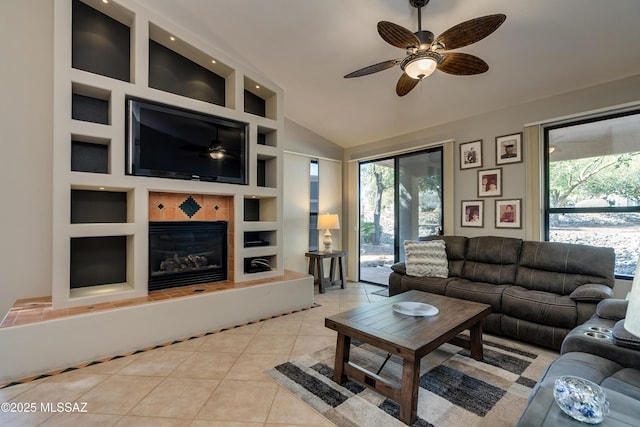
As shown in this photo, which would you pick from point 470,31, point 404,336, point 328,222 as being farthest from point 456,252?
point 470,31

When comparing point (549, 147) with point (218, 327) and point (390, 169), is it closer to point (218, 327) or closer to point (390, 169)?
point (390, 169)

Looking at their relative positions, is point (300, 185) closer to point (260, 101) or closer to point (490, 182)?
point (260, 101)

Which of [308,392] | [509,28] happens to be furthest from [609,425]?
[509,28]

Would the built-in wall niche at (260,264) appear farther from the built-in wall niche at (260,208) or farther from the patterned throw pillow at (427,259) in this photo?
the patterned throw pillow at (427,259)

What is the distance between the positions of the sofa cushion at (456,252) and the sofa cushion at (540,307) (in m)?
0.72

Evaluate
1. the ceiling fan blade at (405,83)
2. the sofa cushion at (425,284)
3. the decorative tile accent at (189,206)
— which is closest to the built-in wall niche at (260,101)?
the decorative tile accent at (189,206)

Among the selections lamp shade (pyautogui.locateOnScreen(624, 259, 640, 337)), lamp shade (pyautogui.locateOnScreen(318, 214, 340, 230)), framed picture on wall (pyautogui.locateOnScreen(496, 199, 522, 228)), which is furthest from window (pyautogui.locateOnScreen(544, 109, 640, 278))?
lamp shade (pyautogui.locateOnScreen(624, 259, 640, 337))

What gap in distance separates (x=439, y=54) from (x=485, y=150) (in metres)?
2.22

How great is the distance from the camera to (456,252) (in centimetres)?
377

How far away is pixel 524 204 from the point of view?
3547 millimetres

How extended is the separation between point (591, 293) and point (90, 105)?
5049 millimetres

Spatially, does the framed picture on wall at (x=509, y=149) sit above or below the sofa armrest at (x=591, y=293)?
above

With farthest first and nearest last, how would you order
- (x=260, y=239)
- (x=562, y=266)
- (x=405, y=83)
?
(x=260, y=239) < (x=562, y=266) < (x=405, y=83)

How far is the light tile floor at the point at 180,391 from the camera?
68.9 inches
